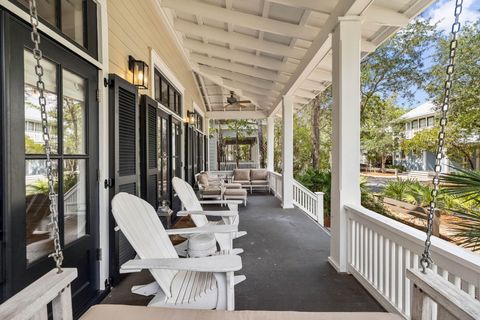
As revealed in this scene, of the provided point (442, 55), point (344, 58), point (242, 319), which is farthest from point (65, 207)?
point (442, 55)

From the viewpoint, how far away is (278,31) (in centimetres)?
388

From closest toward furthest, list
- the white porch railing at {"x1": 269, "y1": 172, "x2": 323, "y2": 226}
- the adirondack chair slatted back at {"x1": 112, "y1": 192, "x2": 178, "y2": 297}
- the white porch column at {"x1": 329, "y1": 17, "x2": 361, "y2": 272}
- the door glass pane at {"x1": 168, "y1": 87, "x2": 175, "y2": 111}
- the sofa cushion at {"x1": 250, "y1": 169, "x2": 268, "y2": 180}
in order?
the adirondack chair slatted back at {"x1": 112, "y1": 192, "x2": 178, "y2": 297} → the white porch column at {"x1": 329, "y1": 17, "x2": 361, "y2": 272} → the door glass pane at {"x1": 168, "y1": 87, "x2": 175, "y2": 111} → the white porch railing at {"x1": 269, "y1": 172, "x2": 323, "y2": 226} → the sofa cushion at {"x1": 250, "y1": 169, "x2": 268, "y2": 180}

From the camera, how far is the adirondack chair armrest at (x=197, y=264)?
1.46 metres

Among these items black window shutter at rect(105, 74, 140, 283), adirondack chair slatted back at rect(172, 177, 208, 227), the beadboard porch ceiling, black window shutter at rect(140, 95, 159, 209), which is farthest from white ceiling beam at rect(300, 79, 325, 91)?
black window shutter at rect(105, 74, 140, 283)

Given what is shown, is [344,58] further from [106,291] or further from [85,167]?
[106,291]

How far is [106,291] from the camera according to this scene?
2514 mm

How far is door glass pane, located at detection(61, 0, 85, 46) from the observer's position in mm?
2070

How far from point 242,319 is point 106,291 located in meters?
1.91

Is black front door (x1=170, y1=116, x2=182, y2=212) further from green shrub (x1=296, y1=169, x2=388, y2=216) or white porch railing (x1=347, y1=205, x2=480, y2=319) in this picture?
green shrub (x1=296, y1=169, x2=388, y2=216)

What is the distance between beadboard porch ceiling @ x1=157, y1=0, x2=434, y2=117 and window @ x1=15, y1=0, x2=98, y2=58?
1932 millimetres

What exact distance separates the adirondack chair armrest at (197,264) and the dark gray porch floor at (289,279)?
1091 millimetres

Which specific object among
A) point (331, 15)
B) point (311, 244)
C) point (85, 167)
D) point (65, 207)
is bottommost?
point (311, 244)

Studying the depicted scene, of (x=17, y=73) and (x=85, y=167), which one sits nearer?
(x=17, y=73)

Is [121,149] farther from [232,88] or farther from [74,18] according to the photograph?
[232,88]
